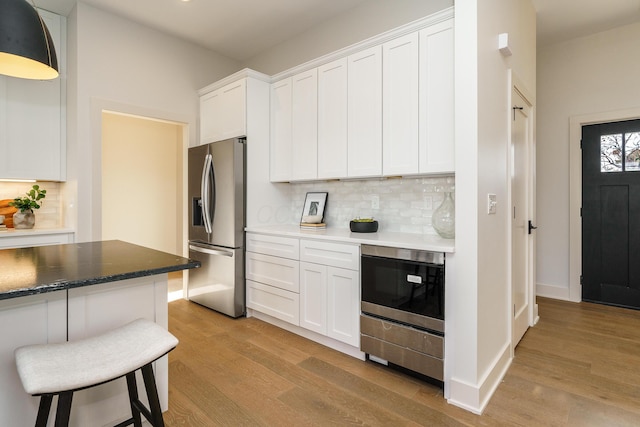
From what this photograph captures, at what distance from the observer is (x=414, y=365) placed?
2160 millimetres

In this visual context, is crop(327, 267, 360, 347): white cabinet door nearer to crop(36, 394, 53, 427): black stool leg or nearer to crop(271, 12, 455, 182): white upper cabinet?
crop(271, 12, 455, 182): white upper cabinet

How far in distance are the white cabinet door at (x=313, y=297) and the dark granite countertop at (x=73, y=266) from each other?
4.27ft

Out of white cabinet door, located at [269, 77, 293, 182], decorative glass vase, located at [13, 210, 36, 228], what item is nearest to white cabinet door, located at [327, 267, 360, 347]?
white cabinet door, located at [269, 77, 293, 182]

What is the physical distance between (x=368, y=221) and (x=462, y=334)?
3.87 ft

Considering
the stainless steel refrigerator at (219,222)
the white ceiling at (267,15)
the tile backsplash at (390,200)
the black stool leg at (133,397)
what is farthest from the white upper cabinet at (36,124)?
the black stool leg at (133,397)

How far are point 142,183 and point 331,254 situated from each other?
394 centimetres

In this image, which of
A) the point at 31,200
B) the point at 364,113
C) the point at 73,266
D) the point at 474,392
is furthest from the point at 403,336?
the point at 31,200

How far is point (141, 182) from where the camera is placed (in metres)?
5.20

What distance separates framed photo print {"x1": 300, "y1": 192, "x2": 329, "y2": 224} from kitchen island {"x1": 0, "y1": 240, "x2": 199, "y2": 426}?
175 centimetres

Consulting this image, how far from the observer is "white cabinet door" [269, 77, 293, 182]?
3.44m

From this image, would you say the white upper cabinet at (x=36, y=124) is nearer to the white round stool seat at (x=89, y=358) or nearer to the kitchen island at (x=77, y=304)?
the kitchen island at (x=77, y=304)

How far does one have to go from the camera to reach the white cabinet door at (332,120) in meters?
2.96

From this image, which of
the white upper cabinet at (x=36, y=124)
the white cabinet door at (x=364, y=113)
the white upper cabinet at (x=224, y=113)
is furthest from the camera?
the white upper cabinet at (x=224, y=113)

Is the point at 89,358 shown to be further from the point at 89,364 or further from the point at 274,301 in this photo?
the point at 274,301
